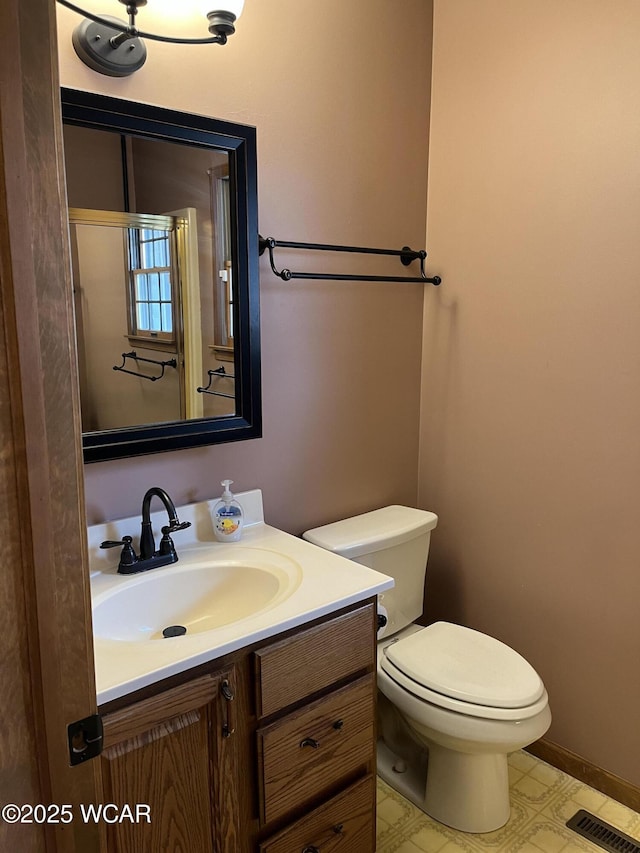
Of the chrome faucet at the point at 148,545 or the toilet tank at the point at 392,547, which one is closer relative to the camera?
the chrome faucet at the point at 148,545

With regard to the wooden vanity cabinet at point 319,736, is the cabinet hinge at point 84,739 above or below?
above

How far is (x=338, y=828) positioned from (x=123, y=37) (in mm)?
1833

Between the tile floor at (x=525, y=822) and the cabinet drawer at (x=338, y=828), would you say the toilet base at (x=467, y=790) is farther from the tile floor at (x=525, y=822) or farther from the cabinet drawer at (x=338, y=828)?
the cabinet drawer at (x=338, y=828)

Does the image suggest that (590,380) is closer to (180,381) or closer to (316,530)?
(316,530)

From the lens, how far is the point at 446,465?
2283 mm

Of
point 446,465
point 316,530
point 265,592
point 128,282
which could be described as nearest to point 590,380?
point 446,465

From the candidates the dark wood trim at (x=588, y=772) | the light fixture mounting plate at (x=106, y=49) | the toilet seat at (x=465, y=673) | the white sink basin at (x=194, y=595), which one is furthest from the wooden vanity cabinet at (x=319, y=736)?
the light fixture mounting plate at (x=106, y=49)

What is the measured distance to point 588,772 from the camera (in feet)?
6.57

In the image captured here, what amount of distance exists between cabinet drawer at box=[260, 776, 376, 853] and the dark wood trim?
77 centimetres

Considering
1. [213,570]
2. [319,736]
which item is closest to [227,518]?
[213,570]

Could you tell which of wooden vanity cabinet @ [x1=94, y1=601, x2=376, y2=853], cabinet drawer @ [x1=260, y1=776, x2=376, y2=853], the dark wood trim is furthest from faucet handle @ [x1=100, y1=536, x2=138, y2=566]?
the dark wood trim

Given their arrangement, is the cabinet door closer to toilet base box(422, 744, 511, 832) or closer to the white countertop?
the white countertop

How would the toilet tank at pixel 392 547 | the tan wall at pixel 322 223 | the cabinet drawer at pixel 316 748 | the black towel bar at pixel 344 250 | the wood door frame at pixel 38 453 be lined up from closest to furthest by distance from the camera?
the wood door frame at pixel 38 453, the cabinet drawer at pixel 316 748, the tan wall at pixel 322 223, the black towel bar at pixel 344 250, the toilet tank at pixel 392 547

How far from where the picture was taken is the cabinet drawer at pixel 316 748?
4.35ft
